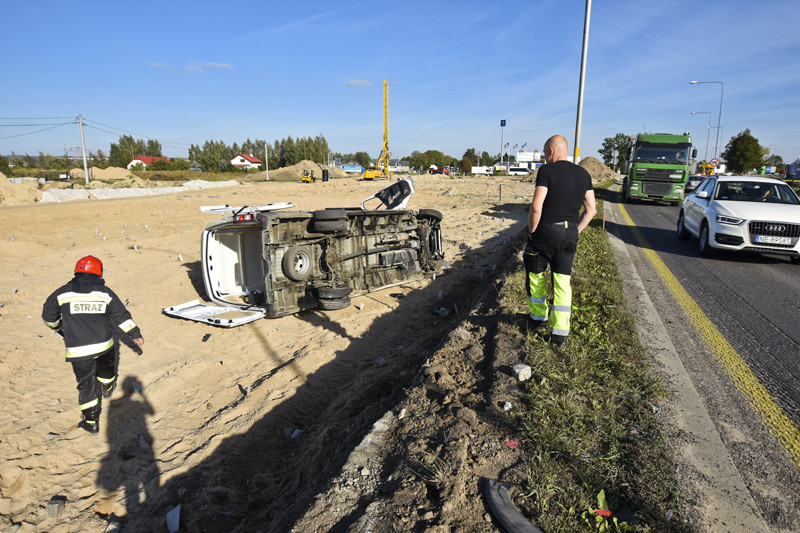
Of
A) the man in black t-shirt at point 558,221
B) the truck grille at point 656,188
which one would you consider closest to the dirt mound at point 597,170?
the truck grille at point 656,188

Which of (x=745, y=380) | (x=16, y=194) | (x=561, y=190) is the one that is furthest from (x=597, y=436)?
(x=16, y=194)

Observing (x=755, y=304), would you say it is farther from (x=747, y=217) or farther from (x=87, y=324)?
(x=87, y=324)

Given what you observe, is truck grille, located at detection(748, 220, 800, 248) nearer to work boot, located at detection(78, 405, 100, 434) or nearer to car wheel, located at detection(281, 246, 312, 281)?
car wheel, located at detection(281, 246, 312, 281)

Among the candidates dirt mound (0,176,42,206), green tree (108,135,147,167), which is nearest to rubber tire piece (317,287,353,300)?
dirt mound (0,176,42,206)

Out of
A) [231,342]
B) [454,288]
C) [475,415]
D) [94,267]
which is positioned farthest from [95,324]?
[454,288]

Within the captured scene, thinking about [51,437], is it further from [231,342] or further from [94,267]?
[231,342]

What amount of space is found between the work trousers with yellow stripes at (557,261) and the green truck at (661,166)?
18648 millimetres

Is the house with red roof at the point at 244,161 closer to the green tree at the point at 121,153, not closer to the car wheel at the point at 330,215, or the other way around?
the green tree at the point at 121,153

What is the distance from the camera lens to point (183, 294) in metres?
7.86

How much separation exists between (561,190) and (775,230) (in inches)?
257

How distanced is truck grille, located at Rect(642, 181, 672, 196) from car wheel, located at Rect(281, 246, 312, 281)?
18354 millimetres

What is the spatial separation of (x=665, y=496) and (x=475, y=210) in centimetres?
1743

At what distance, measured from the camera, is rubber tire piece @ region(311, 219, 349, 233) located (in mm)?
6625

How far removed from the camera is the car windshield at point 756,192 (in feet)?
28.6
